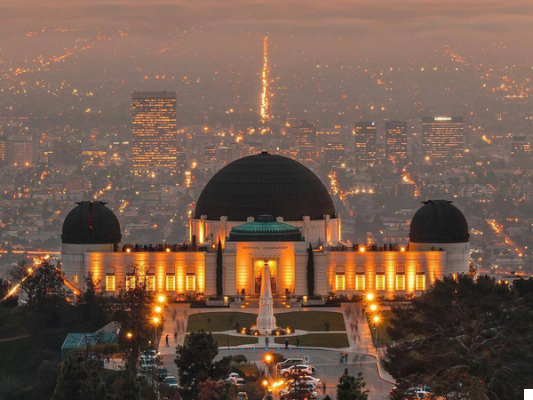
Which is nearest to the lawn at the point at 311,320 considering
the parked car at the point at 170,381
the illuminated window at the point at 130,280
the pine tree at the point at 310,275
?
the pine tree at the point at 310,275

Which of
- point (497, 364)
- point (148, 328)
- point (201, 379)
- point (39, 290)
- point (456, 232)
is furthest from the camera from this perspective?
point (456, 232)

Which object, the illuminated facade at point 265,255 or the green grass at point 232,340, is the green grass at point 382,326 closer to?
the green grass at point 232,340

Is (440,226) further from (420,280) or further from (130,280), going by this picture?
(130,280)

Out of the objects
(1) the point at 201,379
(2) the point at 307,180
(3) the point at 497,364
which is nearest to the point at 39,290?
(2) the point at 307,180

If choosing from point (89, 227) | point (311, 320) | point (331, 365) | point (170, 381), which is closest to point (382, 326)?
point (311, 320)

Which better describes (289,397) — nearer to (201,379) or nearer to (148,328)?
(201,379)

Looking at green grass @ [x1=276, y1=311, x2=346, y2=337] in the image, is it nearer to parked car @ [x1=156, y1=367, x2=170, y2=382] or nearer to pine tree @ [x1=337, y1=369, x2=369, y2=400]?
parked car @ [x1=156, y1=367, x2=170, y2=382]

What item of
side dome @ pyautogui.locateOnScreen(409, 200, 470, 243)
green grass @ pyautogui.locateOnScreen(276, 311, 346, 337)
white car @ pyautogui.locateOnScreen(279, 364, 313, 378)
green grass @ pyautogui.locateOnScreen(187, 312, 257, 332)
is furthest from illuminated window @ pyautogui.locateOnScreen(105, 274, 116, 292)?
white car @ pyautogui.locateOnScreen(279, 364, 313, 378)
